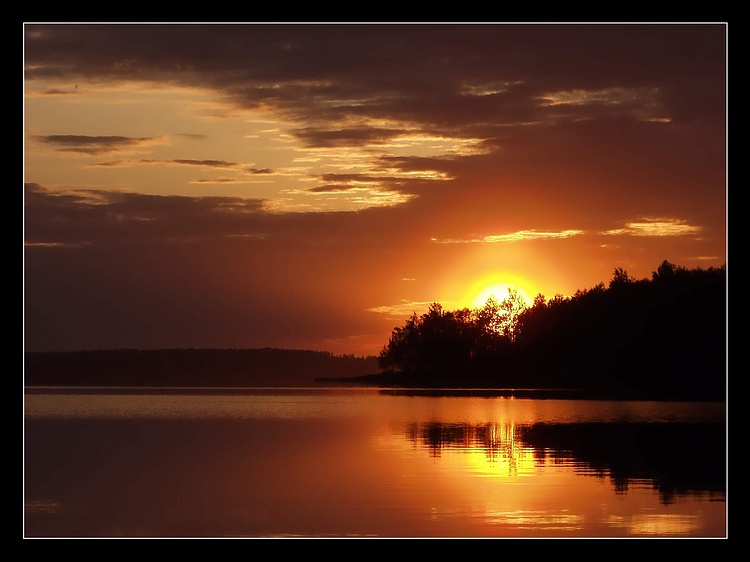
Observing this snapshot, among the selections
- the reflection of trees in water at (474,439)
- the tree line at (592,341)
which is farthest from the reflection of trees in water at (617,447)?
the tree line at (592,341)

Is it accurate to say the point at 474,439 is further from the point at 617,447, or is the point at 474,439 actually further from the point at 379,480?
the point at 379,480

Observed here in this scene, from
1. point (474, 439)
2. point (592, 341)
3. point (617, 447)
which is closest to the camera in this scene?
point (617, 447)

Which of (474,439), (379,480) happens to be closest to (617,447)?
(474,439)

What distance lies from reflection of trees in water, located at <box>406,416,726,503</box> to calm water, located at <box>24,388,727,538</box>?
0.23 feet

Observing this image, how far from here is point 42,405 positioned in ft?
232

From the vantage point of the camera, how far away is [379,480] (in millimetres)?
26828

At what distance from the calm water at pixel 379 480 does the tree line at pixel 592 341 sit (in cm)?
4762

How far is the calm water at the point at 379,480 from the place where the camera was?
21094 millimetres

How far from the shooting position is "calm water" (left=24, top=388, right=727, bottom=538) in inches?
830

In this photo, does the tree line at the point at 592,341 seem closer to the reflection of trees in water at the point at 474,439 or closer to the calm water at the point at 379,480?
the reflection of trees in water at the point at 474,439

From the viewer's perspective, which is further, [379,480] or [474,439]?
[474,439]

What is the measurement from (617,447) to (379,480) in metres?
10.8
